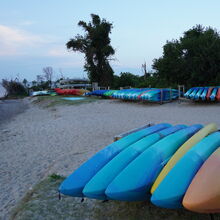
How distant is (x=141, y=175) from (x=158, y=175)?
16 centimetres

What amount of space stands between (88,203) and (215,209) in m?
1.57

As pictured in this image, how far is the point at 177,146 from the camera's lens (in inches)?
102

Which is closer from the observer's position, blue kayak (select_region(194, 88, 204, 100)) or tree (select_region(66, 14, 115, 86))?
blue kayak (select_region(194, 88, 204, 100))

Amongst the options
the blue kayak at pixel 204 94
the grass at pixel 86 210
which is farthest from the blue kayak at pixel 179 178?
the blue kayak at pixel 204 94

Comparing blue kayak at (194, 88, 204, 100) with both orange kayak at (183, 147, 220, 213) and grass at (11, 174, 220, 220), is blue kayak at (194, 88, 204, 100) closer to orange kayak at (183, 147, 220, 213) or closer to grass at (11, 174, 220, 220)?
grass at (11, 174, 220, 220)

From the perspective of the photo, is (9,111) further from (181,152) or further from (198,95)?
(181,152)

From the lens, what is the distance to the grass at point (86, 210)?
2.41 metres

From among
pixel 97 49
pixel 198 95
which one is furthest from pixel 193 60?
pixel 97 49

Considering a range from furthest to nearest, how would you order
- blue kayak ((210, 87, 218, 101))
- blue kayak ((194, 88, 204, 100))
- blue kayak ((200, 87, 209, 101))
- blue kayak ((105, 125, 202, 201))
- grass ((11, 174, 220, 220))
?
1. blue kayak ((194, 88, 204, 100))
2. blue kayak ((200, 87, 209, 101))
3. blue kayak ((210, 87, 218, 101))
4. grass ((11, 174, 220, 220))
5. blue kayak ((105, 125, 202, 201))

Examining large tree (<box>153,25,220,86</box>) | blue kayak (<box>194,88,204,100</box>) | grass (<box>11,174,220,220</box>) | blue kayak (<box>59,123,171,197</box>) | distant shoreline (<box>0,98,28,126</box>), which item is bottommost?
distant shoreline (<box>0,98,28,126</box>)

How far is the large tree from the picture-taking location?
49.5ft

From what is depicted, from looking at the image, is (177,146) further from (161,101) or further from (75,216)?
(161,101)

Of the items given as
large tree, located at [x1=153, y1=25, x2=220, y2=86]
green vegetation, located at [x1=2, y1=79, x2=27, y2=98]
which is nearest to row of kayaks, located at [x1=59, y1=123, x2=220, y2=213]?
large tree, located at [x1=153, y1=25, x2=220, y2=86]

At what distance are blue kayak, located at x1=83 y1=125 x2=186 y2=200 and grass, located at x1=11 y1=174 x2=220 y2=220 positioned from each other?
563 mm
